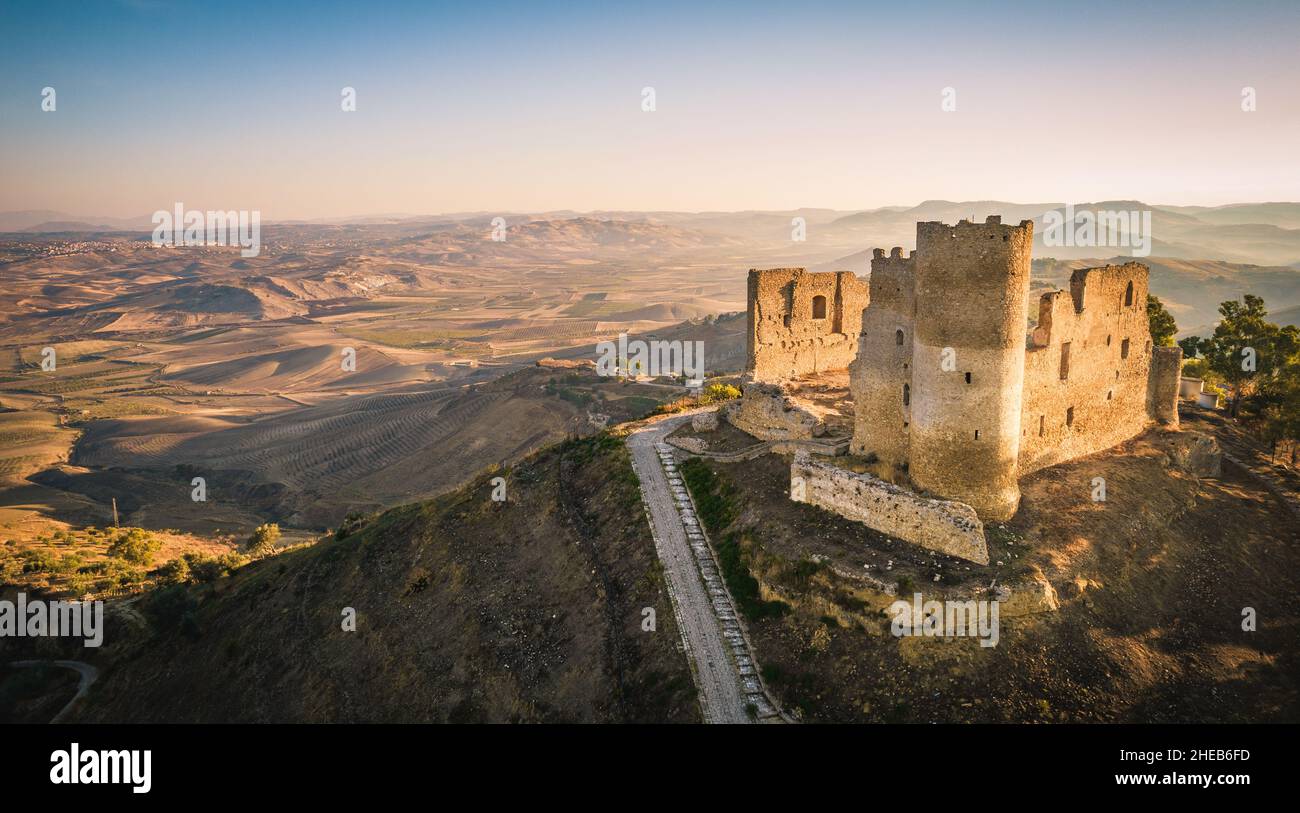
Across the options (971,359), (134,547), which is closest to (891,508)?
(971,359)

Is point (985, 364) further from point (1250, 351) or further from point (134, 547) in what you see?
point (134, 547)

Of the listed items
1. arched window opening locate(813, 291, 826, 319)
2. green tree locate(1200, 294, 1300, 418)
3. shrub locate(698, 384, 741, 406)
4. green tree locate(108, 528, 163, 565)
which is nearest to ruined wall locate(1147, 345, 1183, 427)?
green tree locate(1200, 294, 1300, 418)

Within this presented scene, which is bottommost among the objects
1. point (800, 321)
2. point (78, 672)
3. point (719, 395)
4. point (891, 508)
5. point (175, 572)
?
point (78, 672)

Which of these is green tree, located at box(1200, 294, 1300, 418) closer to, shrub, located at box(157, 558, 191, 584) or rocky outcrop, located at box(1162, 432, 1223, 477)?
rocky outcrop, located at box(1162, 432, 1223, 477)

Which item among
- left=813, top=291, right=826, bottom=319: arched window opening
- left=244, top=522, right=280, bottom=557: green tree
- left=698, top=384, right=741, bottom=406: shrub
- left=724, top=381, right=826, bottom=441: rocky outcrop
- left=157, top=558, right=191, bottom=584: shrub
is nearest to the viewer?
left=724, top=381, right=826, bottom=441: rocky outcrop

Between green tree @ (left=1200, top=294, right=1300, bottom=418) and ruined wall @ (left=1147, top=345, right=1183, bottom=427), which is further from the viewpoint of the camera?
green tree @ (left=1200, top=294, right=1300, bottom=418)
